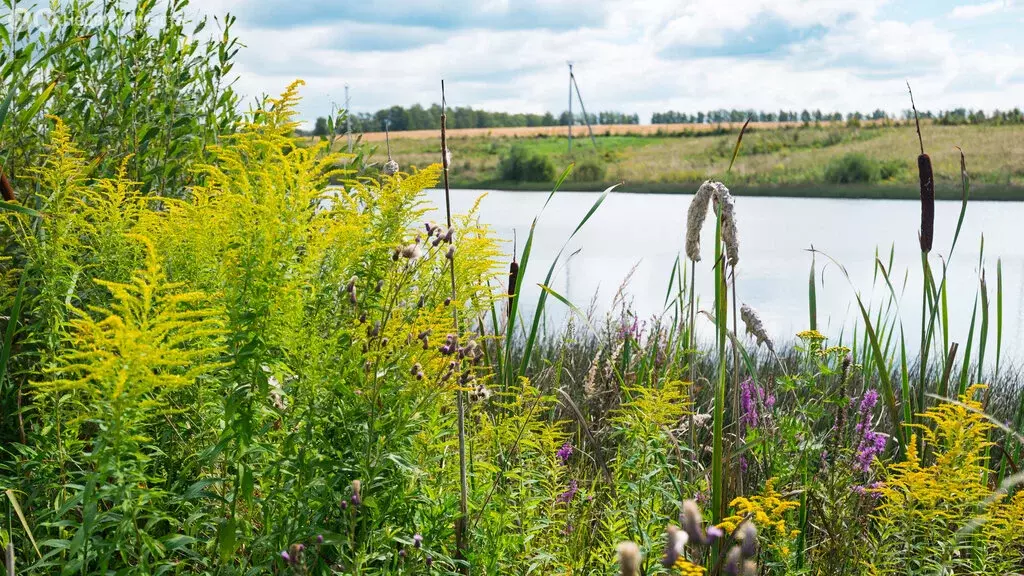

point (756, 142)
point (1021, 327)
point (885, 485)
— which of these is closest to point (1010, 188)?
point (756, 142)

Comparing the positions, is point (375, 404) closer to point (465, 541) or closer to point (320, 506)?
point (320, 506)

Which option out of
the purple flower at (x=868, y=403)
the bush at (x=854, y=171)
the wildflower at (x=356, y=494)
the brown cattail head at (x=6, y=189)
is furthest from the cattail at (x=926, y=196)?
the bush at (x=854, y=171)

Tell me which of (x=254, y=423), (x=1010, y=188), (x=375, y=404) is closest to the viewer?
(x=254, y=423)

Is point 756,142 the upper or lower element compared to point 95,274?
upper

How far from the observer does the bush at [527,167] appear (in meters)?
40.2

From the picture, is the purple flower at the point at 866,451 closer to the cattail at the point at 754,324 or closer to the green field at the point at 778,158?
the cattail at the point at 754,324

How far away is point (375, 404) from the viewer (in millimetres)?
2238

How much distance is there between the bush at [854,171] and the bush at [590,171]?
10.8 metres

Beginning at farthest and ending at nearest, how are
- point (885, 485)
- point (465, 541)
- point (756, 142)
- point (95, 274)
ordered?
point (756, 142), point (95, 274), point (885, 485), point (465, 541)

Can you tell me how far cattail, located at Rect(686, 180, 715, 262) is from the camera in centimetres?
287

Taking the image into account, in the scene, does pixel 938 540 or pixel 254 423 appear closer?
pixel 254 423

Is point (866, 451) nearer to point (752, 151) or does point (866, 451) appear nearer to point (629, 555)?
point (629, 555)

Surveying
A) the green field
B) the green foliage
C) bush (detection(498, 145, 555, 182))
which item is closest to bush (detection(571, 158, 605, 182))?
the green field

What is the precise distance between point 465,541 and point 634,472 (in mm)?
788
